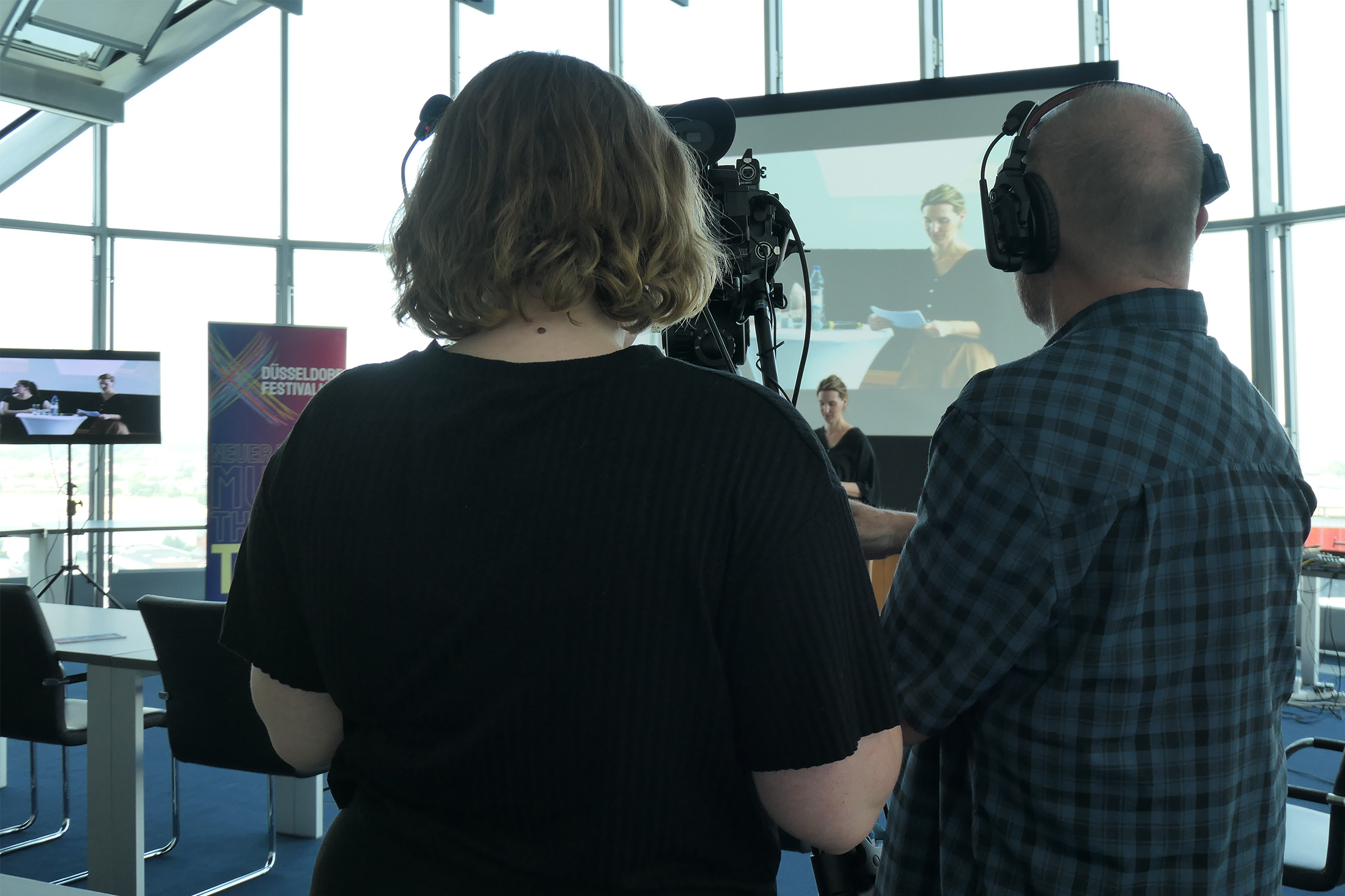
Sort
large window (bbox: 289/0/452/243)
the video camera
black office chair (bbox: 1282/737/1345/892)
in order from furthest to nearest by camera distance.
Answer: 1. large window (bbox: 289/0/452/243)
2. black office chair (bbox: 1282/737/1345/892)
3. the video camera

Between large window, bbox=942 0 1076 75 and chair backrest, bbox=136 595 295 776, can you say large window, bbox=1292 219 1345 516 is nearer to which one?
large window, bbox=942 0 1076 75

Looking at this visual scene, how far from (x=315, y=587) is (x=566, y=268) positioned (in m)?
0.32

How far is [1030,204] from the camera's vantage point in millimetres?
960

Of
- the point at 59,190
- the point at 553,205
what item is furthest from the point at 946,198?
the point at 59,190

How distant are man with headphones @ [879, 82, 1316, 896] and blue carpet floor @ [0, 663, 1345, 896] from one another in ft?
6.59

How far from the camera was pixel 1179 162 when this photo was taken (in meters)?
0.92

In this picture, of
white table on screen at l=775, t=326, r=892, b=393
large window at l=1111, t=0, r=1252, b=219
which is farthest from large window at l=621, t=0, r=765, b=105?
large window at l=1111, t=0, r=1252, b=219

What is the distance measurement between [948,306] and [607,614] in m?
4.61

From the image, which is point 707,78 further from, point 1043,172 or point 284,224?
point 1043,172

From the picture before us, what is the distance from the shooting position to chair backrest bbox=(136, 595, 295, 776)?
2.29 m

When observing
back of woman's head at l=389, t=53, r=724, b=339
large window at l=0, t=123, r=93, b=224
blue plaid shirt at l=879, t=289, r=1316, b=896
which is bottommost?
blue plaid shirt at l=879, t=289, r=1316, b=896

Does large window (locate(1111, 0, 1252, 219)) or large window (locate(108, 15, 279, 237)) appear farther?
large window (locate(108, 15, 279, 237))

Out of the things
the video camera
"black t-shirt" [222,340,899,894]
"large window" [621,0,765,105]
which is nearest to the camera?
"black t-shirt" [222,340,899,894]

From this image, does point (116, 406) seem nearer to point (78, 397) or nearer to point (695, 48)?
point (78, 397)
